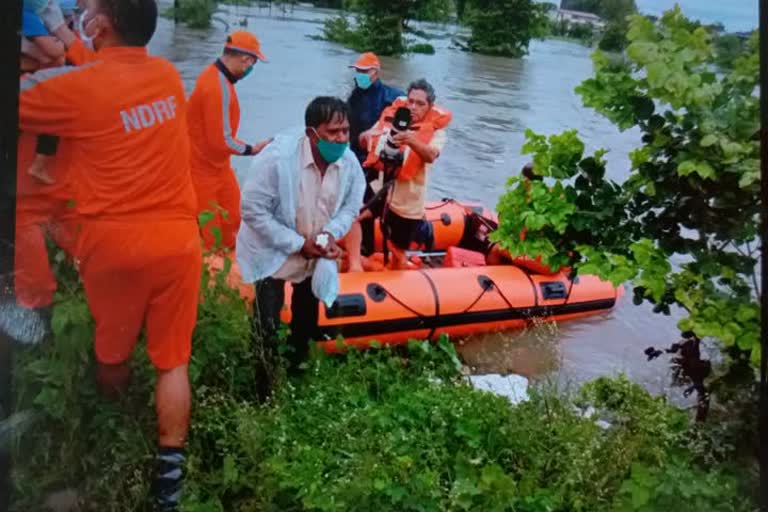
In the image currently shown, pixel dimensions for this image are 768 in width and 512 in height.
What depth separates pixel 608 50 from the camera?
3.12 m

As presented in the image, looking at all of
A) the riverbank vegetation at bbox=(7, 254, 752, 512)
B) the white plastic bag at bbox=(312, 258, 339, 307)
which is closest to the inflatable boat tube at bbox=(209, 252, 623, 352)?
the white plastic bag at bbox=(312, 258, 339, 307)

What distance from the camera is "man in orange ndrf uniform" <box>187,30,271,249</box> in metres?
2.89

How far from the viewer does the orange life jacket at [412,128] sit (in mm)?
3887

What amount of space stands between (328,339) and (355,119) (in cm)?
110

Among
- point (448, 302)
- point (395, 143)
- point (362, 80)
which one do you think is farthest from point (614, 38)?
point (448, 302)

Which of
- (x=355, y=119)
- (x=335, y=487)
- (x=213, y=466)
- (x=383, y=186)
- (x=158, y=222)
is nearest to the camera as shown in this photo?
→ (x=158, y=222)

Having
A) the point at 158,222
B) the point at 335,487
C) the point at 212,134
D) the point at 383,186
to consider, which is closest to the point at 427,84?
the point at 383,186

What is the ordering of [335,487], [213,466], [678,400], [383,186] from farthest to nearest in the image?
[383,186]
[678,400]
[213,466]
[335,487]

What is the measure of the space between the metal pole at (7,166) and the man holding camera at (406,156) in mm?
1591

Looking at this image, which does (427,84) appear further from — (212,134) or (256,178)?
(212,134)

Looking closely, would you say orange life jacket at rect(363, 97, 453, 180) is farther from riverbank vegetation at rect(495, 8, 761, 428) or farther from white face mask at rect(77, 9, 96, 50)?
white face mask at rect(77, 9, 96, 50)

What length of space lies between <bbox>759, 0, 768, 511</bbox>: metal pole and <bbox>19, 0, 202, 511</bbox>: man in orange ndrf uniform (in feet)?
5.74

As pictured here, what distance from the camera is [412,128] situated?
4094 mm

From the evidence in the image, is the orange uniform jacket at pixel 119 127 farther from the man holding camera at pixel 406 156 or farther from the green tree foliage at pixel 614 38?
the green tree foliage at pixel 614 38
